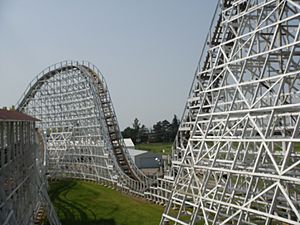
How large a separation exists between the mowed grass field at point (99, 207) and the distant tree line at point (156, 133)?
5332cm

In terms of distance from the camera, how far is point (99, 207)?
19.1 metres

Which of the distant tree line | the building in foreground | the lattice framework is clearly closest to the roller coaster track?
the building in foreground

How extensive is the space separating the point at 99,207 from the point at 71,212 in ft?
4.61

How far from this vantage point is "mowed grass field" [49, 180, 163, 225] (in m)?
16.5

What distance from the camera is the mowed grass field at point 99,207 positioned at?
16516 mm

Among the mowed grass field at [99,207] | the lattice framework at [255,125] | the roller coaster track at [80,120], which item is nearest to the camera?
the lattice framework at [255,125]

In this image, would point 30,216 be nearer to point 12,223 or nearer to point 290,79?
point 12,223

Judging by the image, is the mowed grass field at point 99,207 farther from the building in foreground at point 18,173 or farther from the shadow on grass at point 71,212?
the building in foreground at point 18,173

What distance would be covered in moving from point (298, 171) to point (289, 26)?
3490mm

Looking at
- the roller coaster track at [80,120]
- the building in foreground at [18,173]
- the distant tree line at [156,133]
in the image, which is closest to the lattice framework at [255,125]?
the building in foreground at [18,173]

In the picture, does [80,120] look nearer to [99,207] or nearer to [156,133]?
[99,207]

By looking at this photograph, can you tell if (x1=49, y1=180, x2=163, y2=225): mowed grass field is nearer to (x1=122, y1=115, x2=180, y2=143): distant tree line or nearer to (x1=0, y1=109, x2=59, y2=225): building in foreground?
(x1=0, y1=109, x2=59, y2=225): building in foreground

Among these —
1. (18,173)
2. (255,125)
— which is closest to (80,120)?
(18,173)

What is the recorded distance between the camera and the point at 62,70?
29.7m
